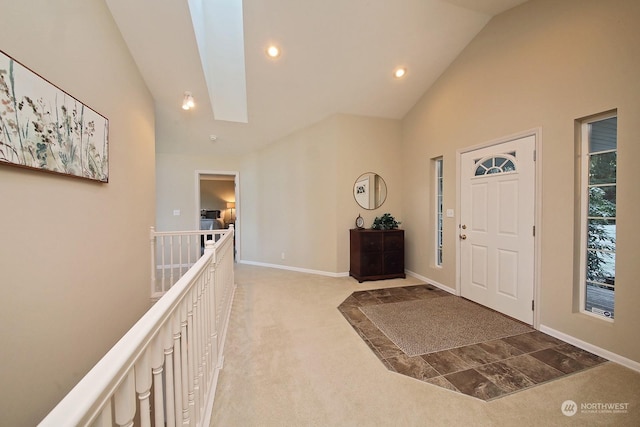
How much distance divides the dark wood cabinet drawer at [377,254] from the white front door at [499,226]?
3.19 feet

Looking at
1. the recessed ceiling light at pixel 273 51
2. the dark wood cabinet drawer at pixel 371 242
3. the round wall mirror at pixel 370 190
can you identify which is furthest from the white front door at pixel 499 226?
the recessed ceiling light at pixel 273 51

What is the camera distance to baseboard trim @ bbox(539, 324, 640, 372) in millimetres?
1827

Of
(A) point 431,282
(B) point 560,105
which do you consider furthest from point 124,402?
(A) point 431,282

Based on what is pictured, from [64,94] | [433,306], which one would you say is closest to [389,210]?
[433,306]

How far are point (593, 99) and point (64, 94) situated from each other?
4111 millimetres

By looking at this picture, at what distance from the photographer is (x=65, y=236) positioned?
175 cm

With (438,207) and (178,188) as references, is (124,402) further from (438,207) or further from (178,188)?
(178,188)

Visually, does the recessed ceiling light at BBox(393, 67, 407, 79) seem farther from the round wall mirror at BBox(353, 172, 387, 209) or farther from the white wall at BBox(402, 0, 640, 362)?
the round wall mirror at BBox(353, 172, 387, 209)

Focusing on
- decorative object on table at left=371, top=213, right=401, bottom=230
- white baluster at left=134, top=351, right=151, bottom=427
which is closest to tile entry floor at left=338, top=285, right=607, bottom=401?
white baluster at left=134, top=351, right=151, bottom=427

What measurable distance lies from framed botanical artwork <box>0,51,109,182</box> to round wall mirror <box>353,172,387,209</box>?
330 cm

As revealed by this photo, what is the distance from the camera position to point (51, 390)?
1.58 metres

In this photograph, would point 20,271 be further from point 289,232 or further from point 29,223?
point 289,232

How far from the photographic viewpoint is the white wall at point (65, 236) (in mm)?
1374

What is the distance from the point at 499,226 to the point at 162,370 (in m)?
3.29
